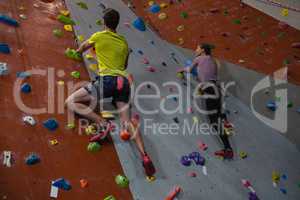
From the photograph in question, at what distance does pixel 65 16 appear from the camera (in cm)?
509

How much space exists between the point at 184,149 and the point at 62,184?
57.6 inches

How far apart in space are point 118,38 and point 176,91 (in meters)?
1.34

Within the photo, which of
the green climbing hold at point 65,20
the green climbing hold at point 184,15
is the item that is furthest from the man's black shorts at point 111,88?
the green climbing hold at point 184,15

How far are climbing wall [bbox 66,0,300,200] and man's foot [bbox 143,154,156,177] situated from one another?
8 centimetres

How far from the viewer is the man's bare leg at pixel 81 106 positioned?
3.78 m

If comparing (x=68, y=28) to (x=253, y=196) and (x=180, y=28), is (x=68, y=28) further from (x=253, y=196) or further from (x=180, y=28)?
(x=253, y=196)

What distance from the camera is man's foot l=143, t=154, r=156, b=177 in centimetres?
360

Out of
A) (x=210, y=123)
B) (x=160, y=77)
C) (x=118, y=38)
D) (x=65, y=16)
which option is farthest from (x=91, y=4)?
(x=210, y=123)

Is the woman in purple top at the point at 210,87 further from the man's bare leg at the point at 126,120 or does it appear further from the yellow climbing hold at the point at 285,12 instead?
the yellow climbing hold at the point at 285,12

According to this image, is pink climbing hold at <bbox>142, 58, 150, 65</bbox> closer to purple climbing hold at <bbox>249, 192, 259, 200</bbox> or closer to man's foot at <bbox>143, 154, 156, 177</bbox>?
man's foot at <bbox>143, 154, 156, 177</bbox>

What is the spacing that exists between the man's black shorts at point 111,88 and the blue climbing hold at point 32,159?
85 cm

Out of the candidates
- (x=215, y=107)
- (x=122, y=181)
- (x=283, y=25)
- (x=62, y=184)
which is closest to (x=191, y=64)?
(x=215, y=107)

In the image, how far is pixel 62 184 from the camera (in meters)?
3.27

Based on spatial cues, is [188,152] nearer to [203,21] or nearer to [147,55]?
[147,55]
